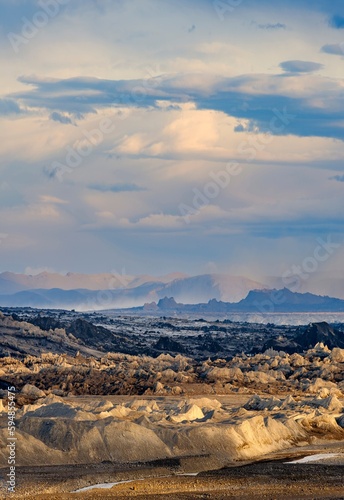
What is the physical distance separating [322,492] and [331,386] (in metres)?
50.9

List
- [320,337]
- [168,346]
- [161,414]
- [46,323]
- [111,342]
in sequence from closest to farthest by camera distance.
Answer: [161,414] → [168,346] → [320,337] → [111,342] → [46,323]

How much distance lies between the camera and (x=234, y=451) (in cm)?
5681

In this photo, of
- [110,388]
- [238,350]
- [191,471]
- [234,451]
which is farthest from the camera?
[238,350]

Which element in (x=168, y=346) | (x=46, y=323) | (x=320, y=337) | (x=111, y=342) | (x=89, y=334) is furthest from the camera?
(x=89, y=334)

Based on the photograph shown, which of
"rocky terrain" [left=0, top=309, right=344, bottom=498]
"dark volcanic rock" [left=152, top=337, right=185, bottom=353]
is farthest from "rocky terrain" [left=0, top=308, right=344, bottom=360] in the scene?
"rocky terrain" [left=0, top=309, right=344, bottom=498]

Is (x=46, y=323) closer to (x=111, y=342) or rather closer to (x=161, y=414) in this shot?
(x=111, y=342)

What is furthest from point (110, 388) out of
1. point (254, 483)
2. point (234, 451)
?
point (254, 483)

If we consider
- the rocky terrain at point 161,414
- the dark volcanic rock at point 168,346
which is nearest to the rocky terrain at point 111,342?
the dark volcanic rock at point 168,346

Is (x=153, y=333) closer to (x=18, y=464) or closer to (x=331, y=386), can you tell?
(x=331, y=386)

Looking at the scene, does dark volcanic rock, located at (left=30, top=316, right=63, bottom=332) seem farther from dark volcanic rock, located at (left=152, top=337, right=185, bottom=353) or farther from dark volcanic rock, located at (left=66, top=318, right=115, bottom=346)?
dark volcanic rock, located at (left=152, top=337, right=185, bottom=353)

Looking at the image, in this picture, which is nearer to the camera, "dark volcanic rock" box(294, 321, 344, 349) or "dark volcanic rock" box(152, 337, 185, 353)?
"dark volcanic rock" box(152, 337, 185, 353)

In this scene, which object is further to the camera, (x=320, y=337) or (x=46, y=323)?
(x=46, y=323)

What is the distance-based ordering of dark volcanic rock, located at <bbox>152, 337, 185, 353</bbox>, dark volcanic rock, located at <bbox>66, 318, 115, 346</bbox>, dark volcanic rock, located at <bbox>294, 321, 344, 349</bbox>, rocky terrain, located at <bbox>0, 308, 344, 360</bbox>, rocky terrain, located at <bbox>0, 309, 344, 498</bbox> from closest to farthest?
rocky terrain, located at <bbox>0, 309, 344, 498</bbox>
rocky terrain, located at <bbox>0, 308, 344, 360</bbox>
dark volcanic rock, located at <bbox>152, 337, 185, 353</bbox>
dark volcanic rock, located at <bbox>294, 321, 344, 349</bbox>
dark volcanic rock, located at <bbox>66, 318, 115, 346</bbox>

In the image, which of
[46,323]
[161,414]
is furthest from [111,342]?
[161,414]
